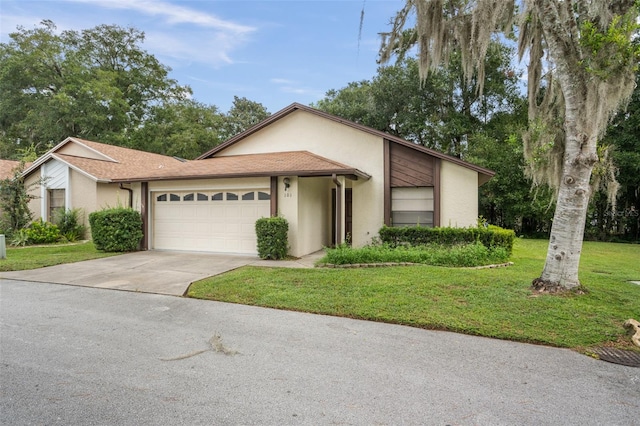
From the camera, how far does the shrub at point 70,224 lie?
13820mm

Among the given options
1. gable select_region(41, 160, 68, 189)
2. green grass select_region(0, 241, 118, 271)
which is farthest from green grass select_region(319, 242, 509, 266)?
gable select_region(41, 160, 68, 189)

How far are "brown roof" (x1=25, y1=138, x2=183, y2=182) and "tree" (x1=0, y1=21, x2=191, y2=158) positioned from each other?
8271 mm

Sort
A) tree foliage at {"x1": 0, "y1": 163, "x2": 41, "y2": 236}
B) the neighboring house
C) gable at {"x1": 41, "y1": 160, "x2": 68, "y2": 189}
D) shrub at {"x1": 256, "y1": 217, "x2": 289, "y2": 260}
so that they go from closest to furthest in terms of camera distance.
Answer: shrub at {"x1": 256, "y1": 217, "x2": 289, "y2": 260}
tree foliage at {"x1": 0, "y1": 163, "x2": 41, "y2": 236}
the neighboring house
gable at {"x1": 41, "y1": 160, "x2": 68, "y2": 189}

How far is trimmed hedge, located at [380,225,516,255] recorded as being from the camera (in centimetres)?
887

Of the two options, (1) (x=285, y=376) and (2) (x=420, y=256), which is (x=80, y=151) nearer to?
(2) (x=420, y=256)

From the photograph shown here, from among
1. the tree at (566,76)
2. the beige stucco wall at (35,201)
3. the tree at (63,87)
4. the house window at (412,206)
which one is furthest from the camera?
the tree at (63,87)

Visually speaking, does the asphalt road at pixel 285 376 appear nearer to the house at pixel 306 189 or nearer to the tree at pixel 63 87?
the house at pixel 306 189

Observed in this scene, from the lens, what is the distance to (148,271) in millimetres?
7910

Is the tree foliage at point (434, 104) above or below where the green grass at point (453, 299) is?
above

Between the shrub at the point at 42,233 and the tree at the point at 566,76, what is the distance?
1457cm

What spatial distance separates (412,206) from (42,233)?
45.6 ft

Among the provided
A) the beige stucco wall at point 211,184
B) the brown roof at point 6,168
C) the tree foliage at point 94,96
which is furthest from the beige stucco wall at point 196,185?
the tree foliage at point 94,96

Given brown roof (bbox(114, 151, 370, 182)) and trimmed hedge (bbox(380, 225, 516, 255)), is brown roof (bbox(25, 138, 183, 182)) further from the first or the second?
trimmed hedge (bbox(380, 225, 516, 255))

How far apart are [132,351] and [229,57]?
15610 mm
